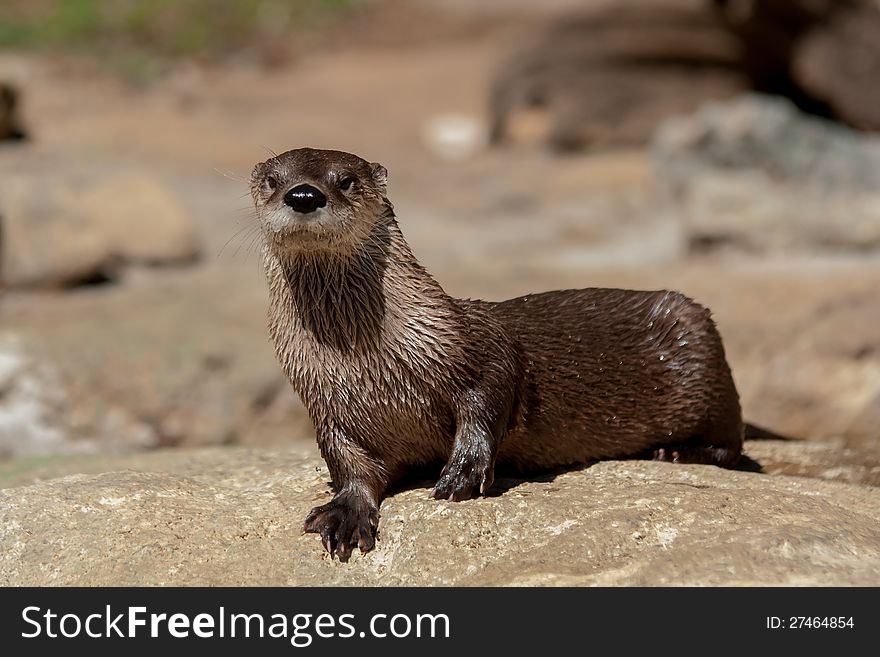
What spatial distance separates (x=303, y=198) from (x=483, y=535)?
778 millimetres

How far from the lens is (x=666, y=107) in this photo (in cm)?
1113

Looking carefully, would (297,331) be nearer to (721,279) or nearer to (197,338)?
(197,338)

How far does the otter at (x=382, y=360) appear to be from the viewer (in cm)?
260

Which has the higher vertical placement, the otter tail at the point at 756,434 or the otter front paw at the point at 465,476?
the otter front paw at the point at 465,476

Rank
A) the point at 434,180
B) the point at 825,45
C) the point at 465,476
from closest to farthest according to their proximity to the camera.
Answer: the point at 465,476 < the point at 825,45 < the point at 434,180

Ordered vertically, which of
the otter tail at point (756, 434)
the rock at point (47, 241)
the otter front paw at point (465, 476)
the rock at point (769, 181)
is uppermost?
the rock at point (769, 181)

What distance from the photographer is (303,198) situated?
8.10ft

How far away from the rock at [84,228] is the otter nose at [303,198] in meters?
4.21

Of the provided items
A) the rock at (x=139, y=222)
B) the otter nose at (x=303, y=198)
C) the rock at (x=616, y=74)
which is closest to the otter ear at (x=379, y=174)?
the otter nose at (x=303, y=198)

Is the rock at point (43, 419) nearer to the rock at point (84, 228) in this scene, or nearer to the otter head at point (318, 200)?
the rock at point (84, 228)

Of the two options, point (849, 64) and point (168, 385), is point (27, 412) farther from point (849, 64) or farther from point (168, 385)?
point (849, 64)

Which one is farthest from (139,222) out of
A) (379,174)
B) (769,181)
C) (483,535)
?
(483,535)
